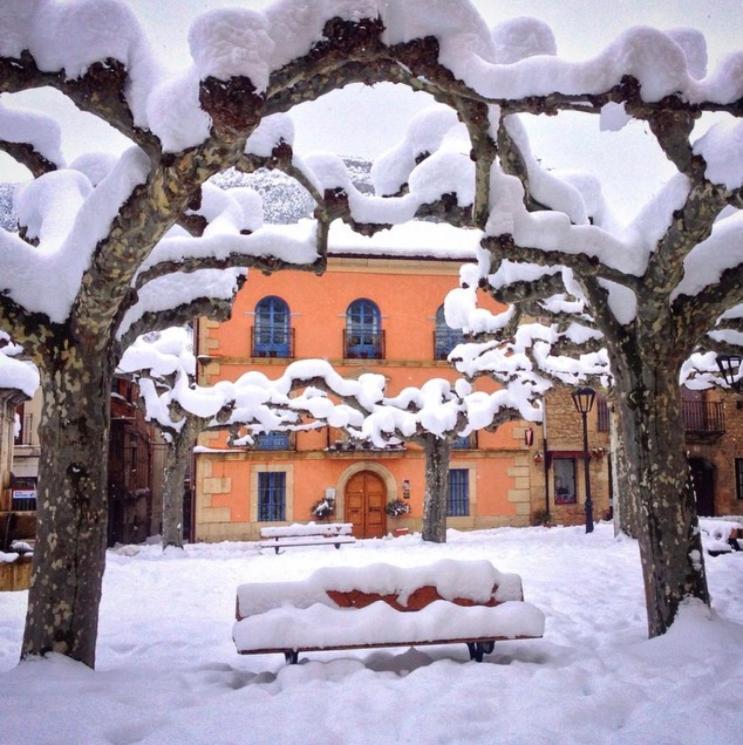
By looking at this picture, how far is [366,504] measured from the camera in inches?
835

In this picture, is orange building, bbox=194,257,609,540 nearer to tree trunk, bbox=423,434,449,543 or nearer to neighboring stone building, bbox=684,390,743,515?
neighboring stone building, bbox=684,390,743,515

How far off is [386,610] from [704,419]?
23.9 m

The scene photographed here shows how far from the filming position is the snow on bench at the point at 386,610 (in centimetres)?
461

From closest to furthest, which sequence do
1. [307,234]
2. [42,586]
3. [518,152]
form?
[42,586]
[518,152]
[307,234]

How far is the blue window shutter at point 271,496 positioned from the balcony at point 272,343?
12.4ft

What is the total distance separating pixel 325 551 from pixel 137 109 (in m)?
12.1

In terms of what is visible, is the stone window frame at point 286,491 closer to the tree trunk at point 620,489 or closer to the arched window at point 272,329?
the arched window at point 272,329

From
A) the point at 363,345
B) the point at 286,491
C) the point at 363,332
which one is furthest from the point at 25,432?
the point at 363,332

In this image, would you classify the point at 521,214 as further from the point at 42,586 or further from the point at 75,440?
the point at 42,586

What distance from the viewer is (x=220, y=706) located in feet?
12.6

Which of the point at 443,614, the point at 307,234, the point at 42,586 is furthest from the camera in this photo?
the point at 307,234

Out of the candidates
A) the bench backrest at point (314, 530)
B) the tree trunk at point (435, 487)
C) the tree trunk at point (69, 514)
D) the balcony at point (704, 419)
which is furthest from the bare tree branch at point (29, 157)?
the balcony at point (704, 419)

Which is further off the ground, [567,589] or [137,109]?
[137,109]

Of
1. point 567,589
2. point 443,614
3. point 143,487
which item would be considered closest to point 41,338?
point 443,614
